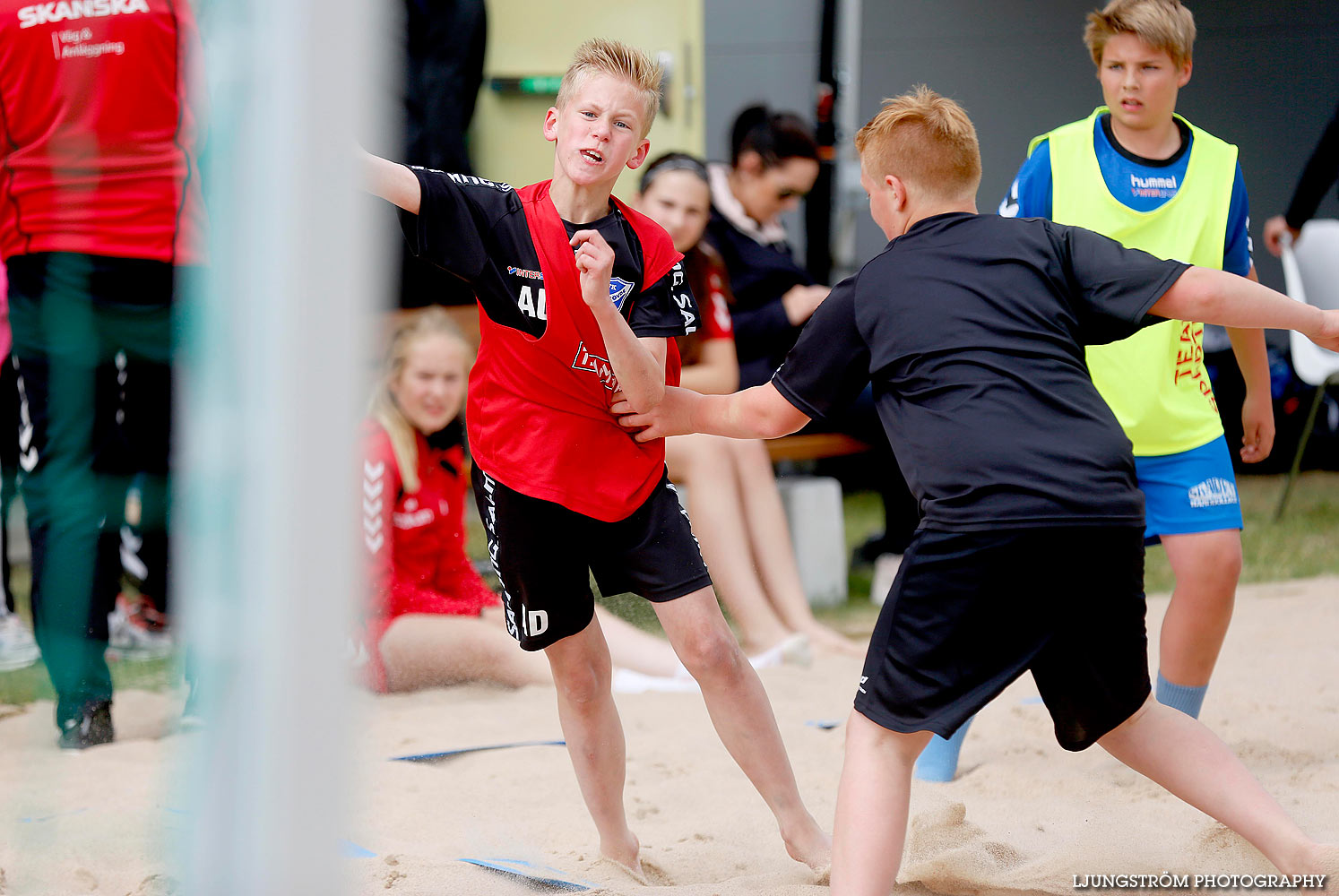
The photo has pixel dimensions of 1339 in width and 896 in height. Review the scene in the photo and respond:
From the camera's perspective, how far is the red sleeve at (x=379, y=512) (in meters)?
3.00

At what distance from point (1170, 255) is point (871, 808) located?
1.21 metres

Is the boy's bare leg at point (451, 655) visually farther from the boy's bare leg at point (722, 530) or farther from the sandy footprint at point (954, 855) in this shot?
the sandy footprint at point (954, 855)

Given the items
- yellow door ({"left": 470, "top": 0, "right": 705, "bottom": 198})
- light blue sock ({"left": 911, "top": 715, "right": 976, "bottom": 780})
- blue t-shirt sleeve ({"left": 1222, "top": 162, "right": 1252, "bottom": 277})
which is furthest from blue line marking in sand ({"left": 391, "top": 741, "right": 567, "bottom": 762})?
yellow door ({"left": 470, "top": 0, "right": 705, "bottom": 198})

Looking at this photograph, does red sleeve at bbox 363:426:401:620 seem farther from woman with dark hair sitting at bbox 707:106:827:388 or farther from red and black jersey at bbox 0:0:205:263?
woman with dark hair sitting at bbox 707:106:827:388

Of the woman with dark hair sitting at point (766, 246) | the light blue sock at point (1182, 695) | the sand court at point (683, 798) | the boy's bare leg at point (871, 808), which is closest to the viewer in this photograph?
the boy's bare leg at point (871, 808)

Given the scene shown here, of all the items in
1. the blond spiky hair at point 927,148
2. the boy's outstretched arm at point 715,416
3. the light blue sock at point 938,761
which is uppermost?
the blond spiky hair at point 927,148

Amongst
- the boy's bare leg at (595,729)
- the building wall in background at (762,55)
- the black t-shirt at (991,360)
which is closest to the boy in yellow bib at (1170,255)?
the black t-shirt at (991,360)

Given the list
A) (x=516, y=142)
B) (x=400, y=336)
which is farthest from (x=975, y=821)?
(x=516, y=142)

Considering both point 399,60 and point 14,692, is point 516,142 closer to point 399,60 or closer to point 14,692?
point 399,60

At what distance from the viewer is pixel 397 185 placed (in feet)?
5.58

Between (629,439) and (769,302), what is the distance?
6.67 ft

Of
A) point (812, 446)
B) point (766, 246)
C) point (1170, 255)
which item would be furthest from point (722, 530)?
point (1170, 255)

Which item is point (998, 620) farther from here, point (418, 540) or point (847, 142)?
point (847, 142)

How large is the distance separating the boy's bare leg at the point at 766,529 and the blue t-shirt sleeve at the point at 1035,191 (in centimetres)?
Answer: 136
